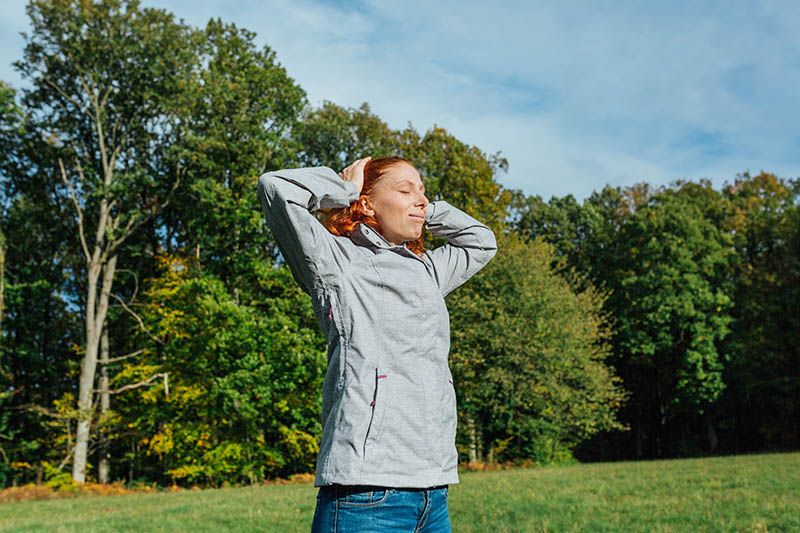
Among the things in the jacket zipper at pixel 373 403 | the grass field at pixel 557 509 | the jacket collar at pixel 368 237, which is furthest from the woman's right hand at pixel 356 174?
the grass field at pixel 557 509

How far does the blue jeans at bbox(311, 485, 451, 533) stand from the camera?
219cm

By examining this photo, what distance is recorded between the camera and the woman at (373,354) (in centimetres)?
222

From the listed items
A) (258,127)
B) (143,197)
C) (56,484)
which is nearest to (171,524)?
(56,484)

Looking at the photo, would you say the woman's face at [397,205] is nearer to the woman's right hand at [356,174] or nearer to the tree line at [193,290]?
the woman's right hand at [356,174]

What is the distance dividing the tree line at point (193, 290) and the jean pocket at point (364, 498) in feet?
69.8

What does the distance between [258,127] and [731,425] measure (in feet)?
96.1

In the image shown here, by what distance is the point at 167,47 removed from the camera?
950 inches

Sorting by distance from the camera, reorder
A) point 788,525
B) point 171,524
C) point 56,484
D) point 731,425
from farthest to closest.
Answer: point 731,425
point 56,484
point 171,524
point 788,525

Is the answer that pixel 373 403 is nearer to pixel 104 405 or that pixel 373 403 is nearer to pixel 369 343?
pixel 369 343

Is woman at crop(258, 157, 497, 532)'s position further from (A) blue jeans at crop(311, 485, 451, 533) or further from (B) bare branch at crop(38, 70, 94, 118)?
(B) bare branch at crop(38, 70, 94, 118)

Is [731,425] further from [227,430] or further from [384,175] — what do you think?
[384,175]

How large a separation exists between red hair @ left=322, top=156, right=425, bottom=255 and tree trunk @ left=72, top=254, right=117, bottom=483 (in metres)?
23.3

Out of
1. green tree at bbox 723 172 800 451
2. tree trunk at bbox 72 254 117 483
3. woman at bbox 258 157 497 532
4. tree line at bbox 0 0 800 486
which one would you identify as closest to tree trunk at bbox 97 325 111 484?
tree line at bbox 0 0 800 486

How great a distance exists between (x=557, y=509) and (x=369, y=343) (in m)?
8.29
